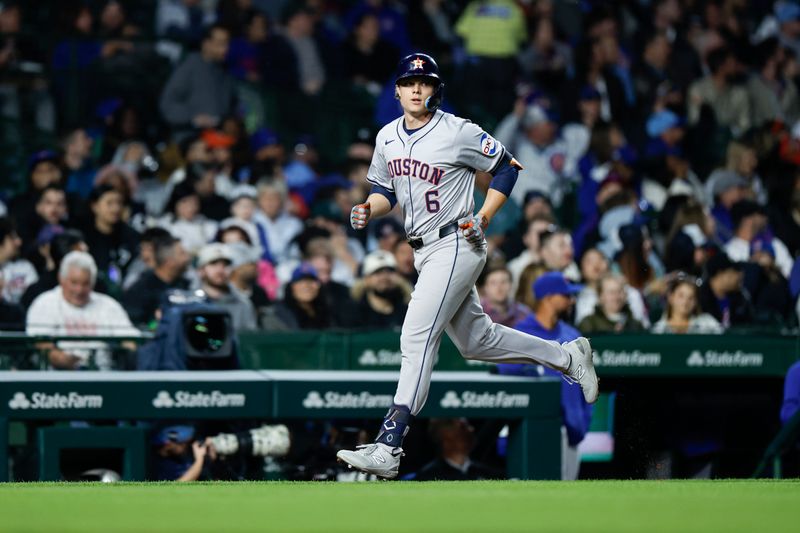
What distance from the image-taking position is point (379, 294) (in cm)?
1166

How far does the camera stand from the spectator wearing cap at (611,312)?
1144 centimetres

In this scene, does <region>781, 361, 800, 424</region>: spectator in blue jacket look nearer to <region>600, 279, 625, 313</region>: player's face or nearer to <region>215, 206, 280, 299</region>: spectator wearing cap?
<region>600, 279, 625, 313</region>: player's face

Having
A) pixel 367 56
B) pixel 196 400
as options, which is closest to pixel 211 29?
pixel 367 56

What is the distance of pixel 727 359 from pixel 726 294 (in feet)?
4.07

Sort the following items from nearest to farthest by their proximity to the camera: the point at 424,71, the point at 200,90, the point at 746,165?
the point at 424,71 < the point at 200,90 < the point at 746,165

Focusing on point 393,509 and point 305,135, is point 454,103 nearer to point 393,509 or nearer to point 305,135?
point 305,135

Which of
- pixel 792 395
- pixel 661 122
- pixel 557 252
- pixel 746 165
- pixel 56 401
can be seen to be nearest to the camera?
pixel 56 401

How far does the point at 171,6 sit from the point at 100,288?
566 cm

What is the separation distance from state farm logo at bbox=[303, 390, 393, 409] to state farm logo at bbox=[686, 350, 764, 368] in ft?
10.5

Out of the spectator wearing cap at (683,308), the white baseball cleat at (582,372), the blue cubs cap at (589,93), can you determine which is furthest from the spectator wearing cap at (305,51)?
the white baseball cleat at (582,372)

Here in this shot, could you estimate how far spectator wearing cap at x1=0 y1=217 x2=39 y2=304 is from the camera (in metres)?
11.2

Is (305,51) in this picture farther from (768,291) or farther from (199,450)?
(199,450)

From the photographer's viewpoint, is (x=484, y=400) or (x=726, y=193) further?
(x=726, y=193)

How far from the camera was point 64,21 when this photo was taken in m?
15.0
